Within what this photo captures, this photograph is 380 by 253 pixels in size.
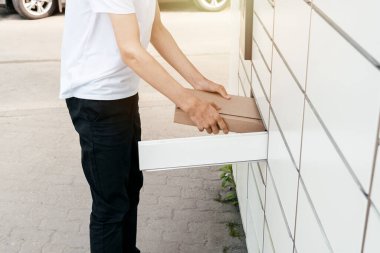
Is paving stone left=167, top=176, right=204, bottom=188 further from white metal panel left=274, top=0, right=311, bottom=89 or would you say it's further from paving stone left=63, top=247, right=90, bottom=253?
white metal panel left=274, top=0, right=311, bottom=89

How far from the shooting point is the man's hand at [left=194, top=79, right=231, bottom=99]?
2.45 meters

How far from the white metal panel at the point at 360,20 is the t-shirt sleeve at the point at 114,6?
2.75 feet

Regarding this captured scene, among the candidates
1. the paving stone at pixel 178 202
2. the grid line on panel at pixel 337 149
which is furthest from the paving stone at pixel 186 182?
the grid line on panel at pixel 337 149

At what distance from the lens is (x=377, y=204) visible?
1.09 m

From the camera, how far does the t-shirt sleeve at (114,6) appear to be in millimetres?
1985

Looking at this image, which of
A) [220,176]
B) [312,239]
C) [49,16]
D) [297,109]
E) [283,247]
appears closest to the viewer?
[312,239]

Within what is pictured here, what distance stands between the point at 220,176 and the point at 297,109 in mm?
2175

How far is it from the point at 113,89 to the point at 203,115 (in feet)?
1.31

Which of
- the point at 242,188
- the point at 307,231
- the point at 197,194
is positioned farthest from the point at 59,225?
the point at 307,231

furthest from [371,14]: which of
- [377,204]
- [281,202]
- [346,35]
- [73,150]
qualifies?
[73,150]

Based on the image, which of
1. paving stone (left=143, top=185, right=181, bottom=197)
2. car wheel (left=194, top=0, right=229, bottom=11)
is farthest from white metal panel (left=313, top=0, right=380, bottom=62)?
car wheel (left=194, top=0, right=229, bottom=11)

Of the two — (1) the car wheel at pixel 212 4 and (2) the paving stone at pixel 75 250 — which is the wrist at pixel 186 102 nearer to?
(2) the paving stone at pixel 75 250

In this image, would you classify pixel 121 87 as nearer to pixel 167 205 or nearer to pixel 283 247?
pixel 283 247

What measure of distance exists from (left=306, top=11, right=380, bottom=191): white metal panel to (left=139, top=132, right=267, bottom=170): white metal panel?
30.0 inches
